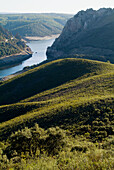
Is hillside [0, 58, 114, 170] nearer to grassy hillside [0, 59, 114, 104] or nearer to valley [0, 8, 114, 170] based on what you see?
valley [0, 8, 114, 170]

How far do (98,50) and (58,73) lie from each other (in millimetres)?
98778

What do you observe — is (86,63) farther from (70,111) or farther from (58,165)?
(58,165)

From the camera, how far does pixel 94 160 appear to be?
57.6 feet

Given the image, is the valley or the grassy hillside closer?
the valley

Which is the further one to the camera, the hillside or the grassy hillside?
the grassy hillside

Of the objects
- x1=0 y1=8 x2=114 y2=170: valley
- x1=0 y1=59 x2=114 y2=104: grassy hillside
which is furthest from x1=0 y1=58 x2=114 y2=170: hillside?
x1=0 y1=59 x2=114 y2=104: grassy hillside

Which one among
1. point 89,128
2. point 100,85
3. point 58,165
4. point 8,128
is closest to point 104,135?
point 89,128

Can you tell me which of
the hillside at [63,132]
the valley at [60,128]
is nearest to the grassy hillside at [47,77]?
the valley at [60,128]

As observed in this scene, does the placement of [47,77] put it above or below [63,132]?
below

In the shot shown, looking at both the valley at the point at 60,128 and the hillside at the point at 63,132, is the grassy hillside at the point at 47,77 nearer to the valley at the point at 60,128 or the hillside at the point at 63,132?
the valley at the point at 60,128

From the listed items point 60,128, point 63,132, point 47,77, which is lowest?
point 47,77

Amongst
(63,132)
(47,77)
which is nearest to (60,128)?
(63,132)

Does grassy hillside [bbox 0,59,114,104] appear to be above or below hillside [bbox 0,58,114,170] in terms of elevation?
below

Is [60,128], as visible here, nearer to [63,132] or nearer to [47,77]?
[63,132]
